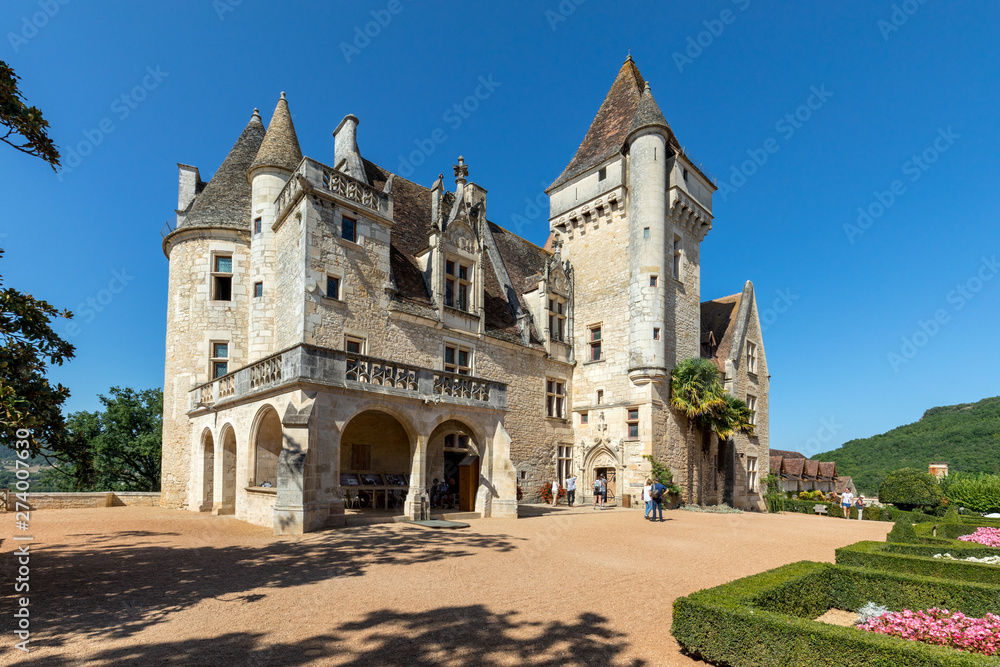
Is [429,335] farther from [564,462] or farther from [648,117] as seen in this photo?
[648,117]

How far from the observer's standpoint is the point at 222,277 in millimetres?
20109

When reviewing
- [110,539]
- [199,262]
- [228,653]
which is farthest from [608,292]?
[228,653]

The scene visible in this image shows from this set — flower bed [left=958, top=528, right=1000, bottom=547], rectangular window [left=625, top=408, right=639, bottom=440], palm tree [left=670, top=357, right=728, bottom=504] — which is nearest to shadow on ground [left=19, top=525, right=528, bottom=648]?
flower bed [left=958, top=528, right=1000, bottom=547]

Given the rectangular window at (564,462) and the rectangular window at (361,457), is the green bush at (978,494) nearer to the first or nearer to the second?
the rectangular window at (564,462)

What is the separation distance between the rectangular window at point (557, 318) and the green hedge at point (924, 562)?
1676 cm

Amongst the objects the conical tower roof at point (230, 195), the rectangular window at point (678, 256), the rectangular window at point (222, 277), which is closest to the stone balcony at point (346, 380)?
the rectangular window at point (222, 277)

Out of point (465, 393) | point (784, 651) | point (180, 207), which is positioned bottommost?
point (784, 651)

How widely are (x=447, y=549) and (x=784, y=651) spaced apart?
692 centimetres

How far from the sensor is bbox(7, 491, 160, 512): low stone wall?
18.0 metres

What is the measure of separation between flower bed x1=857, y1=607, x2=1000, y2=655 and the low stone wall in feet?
73.0

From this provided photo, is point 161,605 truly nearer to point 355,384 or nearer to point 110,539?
point 110,539

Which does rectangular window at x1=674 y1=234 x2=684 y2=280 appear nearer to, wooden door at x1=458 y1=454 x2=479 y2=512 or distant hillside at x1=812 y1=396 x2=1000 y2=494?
wooden door at x1=458 y1=454 x2=479 y2=512

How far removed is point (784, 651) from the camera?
464cm

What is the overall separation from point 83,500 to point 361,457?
392 inches
